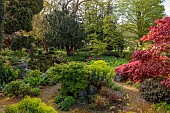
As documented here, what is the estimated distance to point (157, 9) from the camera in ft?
66.1

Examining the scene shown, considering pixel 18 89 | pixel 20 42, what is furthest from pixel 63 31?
pixel 18 89

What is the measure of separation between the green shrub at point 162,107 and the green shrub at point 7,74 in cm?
559

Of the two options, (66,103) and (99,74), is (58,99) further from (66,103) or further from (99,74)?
(99,74)

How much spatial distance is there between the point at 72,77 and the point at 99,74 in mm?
1014

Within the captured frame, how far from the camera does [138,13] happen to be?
20.9 m

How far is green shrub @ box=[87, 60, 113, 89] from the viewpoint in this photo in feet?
26.5

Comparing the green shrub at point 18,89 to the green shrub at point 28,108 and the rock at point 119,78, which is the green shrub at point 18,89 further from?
the green shrub at point 28,108

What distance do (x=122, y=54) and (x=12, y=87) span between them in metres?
14.2

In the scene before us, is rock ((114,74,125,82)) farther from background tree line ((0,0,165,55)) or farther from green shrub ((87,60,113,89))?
background tree line ((0,0,165,55))

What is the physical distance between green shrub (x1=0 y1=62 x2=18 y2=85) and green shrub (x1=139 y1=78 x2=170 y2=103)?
16.4 ft

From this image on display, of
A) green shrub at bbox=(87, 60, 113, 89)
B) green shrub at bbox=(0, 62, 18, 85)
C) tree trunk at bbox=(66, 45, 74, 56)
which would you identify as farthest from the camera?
tree trunk at bbox=(66, 45, 74, 56)

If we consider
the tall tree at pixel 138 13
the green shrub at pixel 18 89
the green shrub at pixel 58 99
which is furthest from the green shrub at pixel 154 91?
the tall tree at pixel 138 13

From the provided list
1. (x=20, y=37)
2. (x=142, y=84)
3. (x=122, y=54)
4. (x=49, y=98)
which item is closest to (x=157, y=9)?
(x=122, y=54)

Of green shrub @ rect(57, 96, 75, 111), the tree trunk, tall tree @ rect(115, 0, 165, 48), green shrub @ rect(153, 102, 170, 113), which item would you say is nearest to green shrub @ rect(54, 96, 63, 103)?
green shrub @ rect(57, 96, 75, 111)
